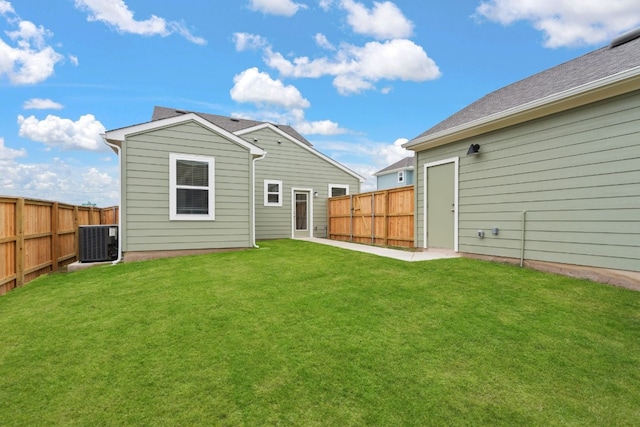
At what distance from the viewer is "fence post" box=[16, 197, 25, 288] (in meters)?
5.59

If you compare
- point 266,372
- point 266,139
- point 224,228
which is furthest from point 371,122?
point 266,372

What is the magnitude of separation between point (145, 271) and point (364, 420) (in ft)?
18.2

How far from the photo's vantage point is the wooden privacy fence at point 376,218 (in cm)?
920

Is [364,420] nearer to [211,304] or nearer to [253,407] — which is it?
[253,407]

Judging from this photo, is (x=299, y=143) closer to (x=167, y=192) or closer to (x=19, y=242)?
(x=167, y=192)

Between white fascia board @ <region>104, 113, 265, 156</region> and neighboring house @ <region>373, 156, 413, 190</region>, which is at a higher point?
neighboring house @ <region>373, 156, 413, 190</region>

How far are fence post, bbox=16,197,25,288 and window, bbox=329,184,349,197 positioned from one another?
10443mm

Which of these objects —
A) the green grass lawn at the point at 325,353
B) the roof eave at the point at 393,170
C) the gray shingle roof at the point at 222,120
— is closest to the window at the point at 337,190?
the gray shingle roof at the point at 222,120

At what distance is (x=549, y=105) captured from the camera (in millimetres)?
5453

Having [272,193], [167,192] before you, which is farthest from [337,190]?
[167,192]

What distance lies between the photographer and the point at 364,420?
1970mm

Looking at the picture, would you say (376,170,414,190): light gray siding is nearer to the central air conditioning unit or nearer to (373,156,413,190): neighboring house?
(373,156,413,190): neighboring house

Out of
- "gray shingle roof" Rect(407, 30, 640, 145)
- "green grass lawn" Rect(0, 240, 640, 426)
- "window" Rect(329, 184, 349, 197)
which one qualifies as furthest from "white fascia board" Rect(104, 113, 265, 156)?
"window" Rect(329, 184, 349, 197)

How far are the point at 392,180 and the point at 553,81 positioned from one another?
19751 mm
